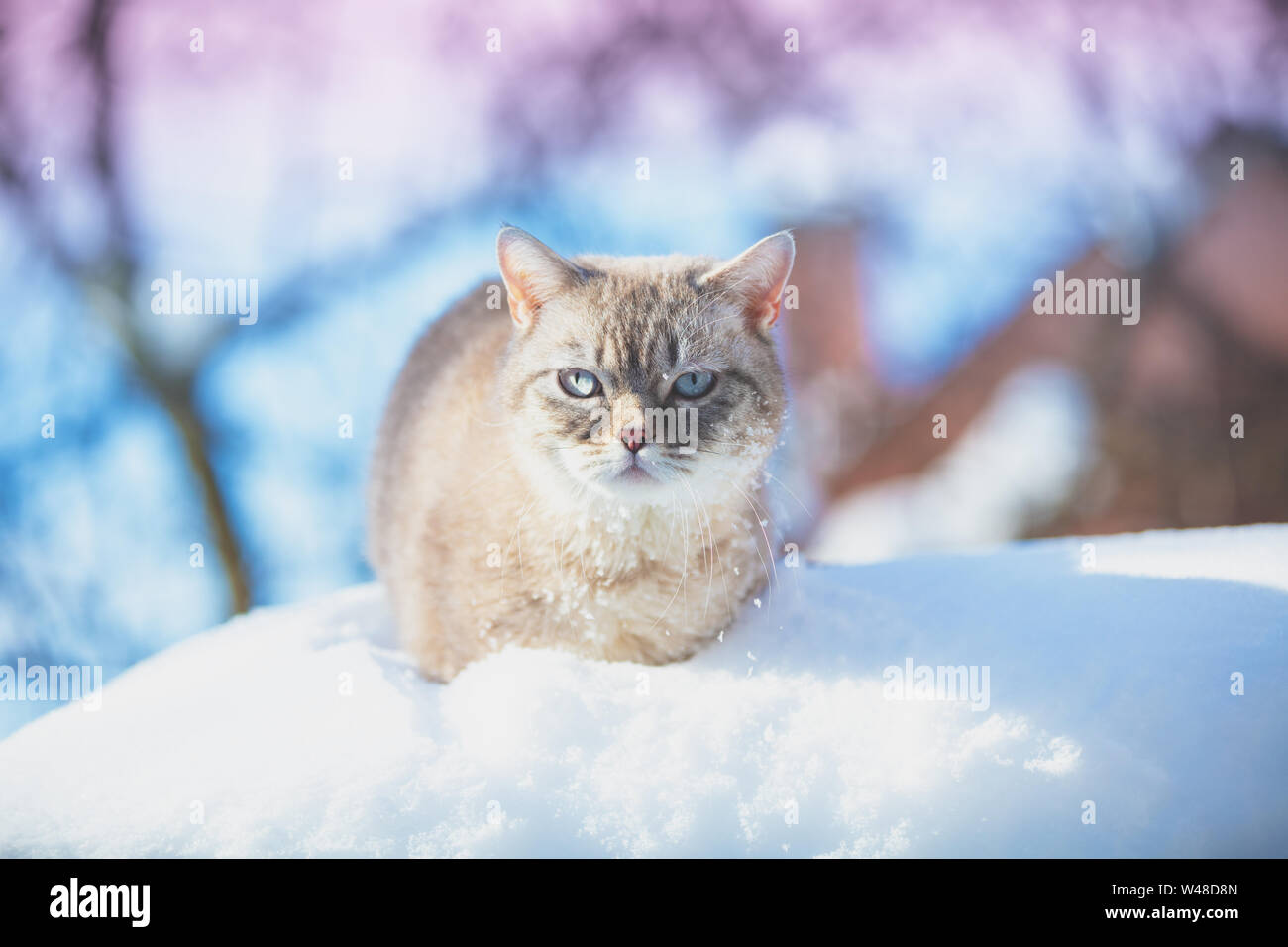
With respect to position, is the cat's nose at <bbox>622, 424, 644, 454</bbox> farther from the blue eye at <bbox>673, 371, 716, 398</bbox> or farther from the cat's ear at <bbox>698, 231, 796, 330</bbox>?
the cat's ear at <bbox>698, 231, 796, 330</bbox>

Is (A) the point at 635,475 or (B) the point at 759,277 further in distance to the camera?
(B) the point at 759,277

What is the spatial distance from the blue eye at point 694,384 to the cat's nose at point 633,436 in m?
0.15

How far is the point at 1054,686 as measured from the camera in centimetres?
118

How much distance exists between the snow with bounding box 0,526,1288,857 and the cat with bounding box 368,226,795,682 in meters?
0.10

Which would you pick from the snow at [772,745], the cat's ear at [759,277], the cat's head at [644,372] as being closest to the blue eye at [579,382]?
the cat's head at [644,372]

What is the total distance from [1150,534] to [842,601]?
847mm

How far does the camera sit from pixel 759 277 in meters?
1.48


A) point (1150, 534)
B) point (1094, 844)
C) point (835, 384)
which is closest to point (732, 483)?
point (1094, 844)

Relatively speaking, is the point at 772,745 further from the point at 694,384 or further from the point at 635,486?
the point at 694,384

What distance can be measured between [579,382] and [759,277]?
1.26ft

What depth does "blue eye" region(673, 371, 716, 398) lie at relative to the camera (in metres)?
1.41

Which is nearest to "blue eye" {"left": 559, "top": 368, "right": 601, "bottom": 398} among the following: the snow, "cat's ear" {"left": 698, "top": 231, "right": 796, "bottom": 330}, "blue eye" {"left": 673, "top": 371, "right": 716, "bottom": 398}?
"blue eye" {"left": 673, "top": 371, "right": 716, "bottom": 398}

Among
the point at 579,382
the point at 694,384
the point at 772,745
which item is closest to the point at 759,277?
the point at 694,384
